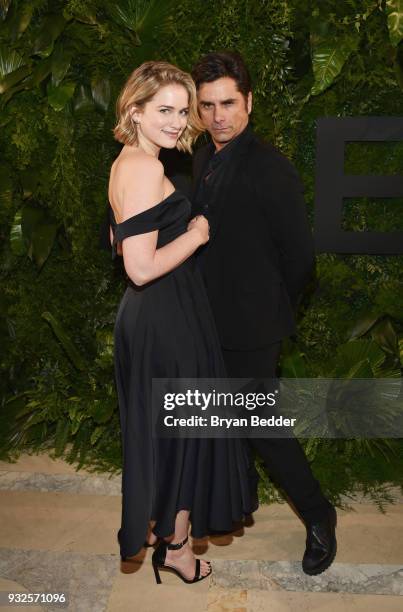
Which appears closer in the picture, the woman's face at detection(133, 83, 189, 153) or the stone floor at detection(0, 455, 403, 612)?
the woman's face at detection(133, 83, 189, 153)

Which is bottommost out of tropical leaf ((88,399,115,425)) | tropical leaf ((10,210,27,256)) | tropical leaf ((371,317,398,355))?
tropical leaf ((88,399,115,425))

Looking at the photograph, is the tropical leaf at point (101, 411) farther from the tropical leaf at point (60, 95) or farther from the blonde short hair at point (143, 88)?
the blonde short hair at point (143, 88)

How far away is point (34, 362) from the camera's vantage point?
4.55 m

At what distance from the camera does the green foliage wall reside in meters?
3.83

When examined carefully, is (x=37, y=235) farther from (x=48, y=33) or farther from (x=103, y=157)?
(x=48, y=33)

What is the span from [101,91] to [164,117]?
5.42 feet

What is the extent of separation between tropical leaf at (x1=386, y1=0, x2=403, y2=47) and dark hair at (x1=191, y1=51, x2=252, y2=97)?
116 cm

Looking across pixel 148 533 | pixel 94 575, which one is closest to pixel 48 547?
pixel 94 575

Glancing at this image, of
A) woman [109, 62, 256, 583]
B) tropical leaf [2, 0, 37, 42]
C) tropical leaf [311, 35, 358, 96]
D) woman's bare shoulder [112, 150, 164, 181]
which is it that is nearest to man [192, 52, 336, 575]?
woman [109, 62, 256, 583]

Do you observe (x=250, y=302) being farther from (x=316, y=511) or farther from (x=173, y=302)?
(x=316, y=511)

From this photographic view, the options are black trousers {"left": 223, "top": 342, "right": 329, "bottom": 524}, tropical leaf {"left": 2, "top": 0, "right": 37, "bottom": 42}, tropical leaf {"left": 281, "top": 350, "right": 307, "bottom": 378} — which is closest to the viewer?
black trousers {"left": 223, "top": 342, "right": 329, "bottom": 524}

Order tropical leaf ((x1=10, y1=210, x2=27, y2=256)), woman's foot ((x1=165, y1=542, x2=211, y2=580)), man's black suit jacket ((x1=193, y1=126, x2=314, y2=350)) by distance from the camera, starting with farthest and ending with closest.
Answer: tropical leaf ((x1=10, y1=210, x2=27, y2=256))
woman's foot ((x1=165, y1=542, x2=211, y2=580))
man's black suit jacket ((x1=193, y1=126, x2=314, y2=350))

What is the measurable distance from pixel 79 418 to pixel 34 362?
57 cm

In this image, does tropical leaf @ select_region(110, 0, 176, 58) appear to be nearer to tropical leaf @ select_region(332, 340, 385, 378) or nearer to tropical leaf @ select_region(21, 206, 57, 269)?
tropical leaf @ select_region(21, 206, 57, 269)
